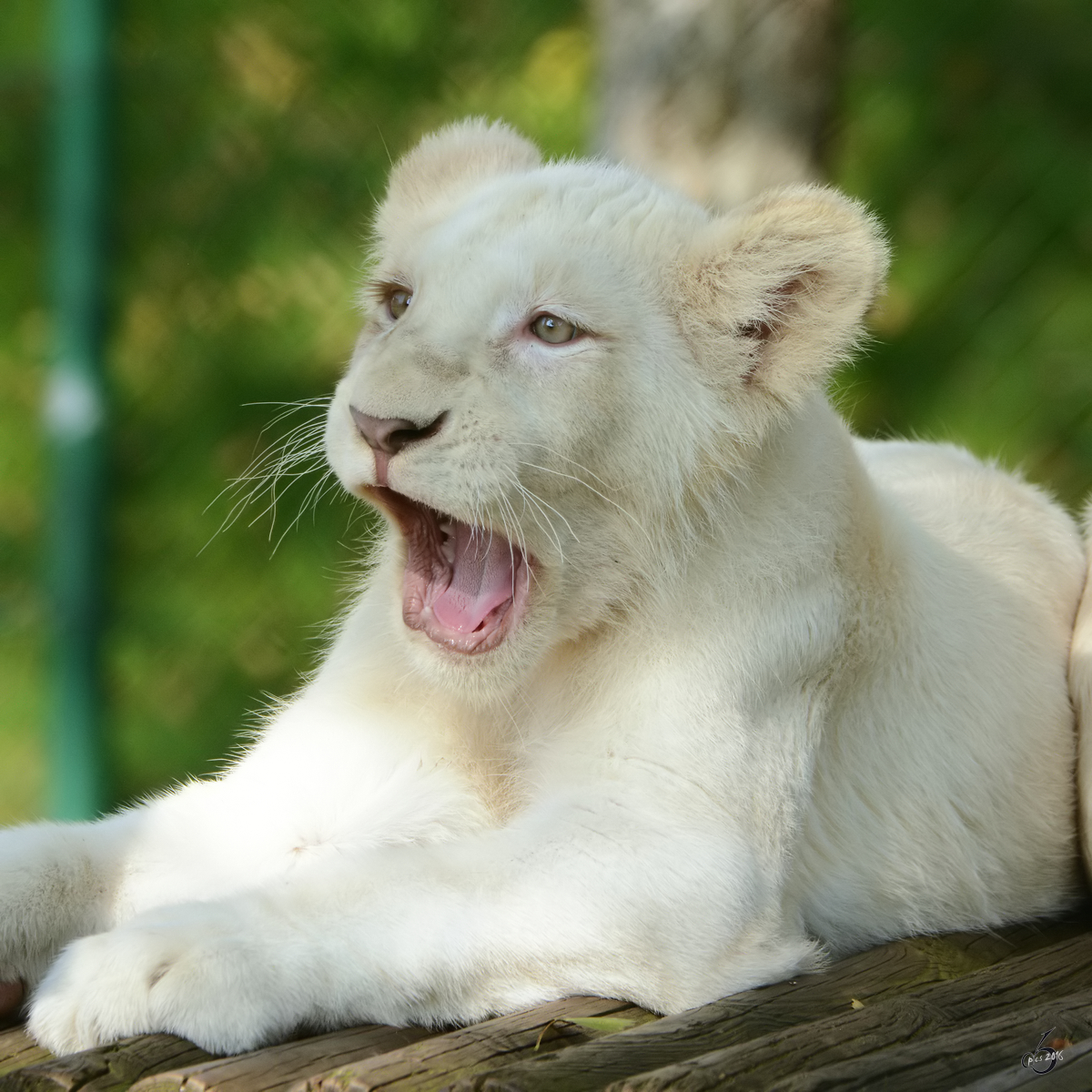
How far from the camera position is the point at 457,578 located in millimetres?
3221

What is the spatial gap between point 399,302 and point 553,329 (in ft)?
1.49

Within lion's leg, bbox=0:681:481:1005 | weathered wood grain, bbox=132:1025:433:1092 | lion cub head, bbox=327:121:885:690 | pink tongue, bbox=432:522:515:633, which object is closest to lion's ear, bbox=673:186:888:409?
lion cub head, bbox=327:121:885:690

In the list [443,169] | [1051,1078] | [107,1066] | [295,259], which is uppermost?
[295,259]

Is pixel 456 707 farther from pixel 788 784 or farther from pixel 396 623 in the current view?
pixel 788 784

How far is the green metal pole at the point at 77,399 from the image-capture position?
5965mm

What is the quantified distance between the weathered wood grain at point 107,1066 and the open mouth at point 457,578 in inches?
37.5

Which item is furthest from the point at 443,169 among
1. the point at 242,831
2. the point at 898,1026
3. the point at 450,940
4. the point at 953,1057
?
the point at 953,1057

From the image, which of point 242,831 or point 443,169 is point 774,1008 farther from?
point 443,169

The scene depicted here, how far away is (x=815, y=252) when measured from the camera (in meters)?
3.07

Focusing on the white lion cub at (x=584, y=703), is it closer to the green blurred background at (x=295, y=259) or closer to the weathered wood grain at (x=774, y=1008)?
the weathered wood grain at (x=774, y=1008)

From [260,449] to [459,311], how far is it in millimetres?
4019

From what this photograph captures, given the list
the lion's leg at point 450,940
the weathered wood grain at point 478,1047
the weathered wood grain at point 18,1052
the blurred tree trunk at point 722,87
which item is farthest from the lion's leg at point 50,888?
the blurred tree trunk at point 722,87

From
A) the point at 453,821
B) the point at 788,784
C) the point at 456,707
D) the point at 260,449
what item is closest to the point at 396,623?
the point at 456,707
